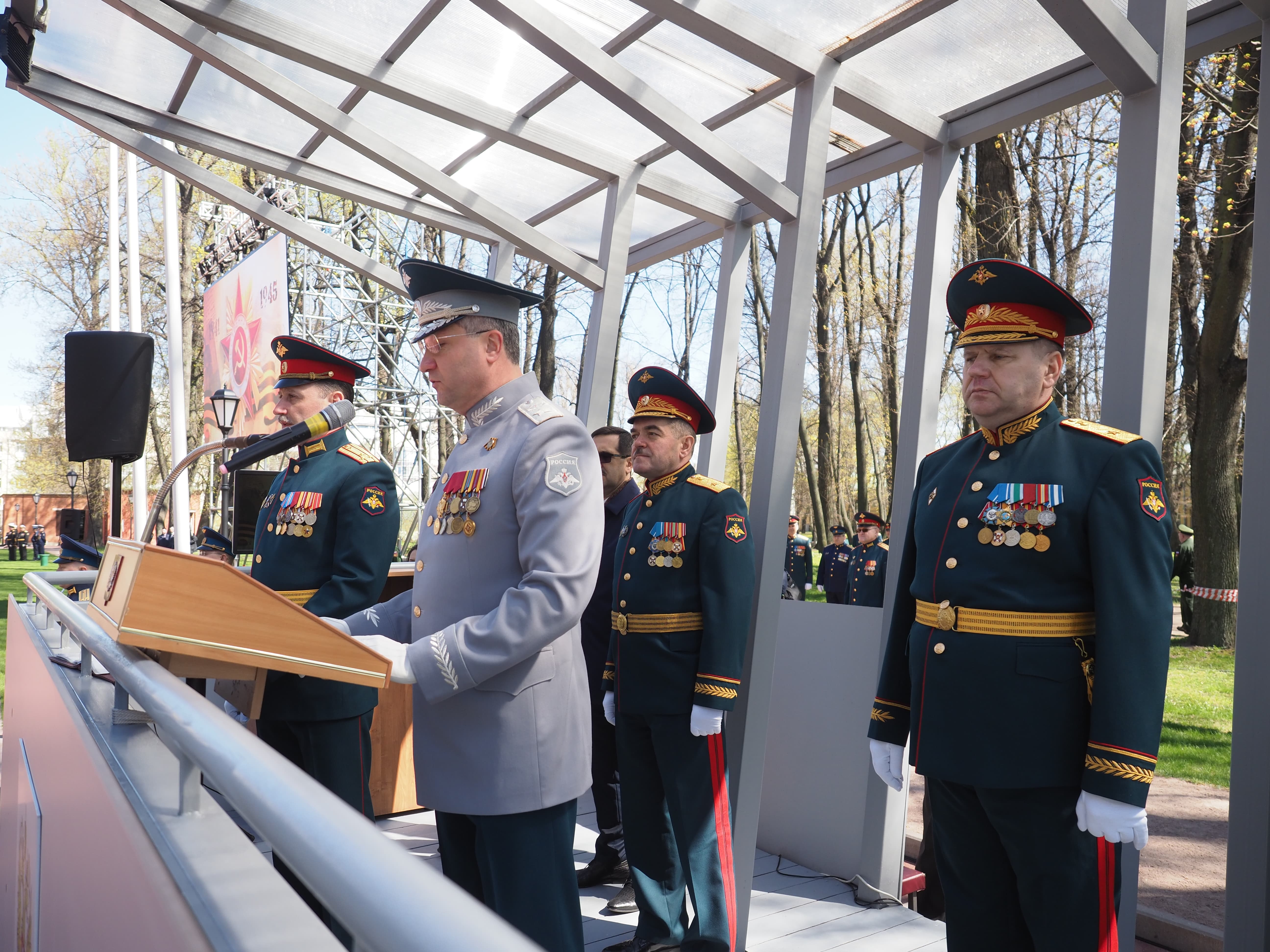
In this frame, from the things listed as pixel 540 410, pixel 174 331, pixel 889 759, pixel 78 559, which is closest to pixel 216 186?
pixel 78 559

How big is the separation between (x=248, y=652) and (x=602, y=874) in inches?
123

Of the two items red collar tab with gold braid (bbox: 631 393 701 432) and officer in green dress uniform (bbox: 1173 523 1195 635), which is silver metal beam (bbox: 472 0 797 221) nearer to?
red collar tab with gold braid (bbox: 631 393 701 432)

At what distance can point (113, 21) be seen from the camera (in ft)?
15.9

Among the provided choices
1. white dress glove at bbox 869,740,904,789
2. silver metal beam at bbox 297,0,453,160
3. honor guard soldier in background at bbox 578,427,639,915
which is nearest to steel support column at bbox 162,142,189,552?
silver metal beam at bbox 297,0,453,160

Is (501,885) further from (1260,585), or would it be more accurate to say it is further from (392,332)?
(392,332)

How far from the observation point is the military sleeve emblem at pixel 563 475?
217 cm

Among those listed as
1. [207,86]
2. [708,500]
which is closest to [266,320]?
[207,86]

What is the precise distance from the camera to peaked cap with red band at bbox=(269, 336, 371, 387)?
354 cm

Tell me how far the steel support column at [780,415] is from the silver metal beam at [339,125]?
1988mm

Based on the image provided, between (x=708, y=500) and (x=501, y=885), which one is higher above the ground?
(x=708, y=500)

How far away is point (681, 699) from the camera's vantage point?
3463mm

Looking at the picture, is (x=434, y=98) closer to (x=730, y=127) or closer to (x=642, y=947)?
(x=730, y=127)

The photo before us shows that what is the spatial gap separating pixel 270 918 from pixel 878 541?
511 inches

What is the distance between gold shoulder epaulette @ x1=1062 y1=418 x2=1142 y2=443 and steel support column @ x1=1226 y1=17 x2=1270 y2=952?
74 centimetres
